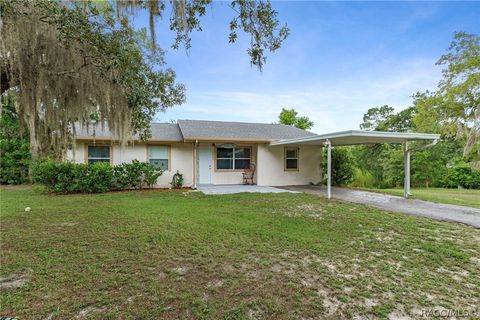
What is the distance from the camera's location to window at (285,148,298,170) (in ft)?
43.5

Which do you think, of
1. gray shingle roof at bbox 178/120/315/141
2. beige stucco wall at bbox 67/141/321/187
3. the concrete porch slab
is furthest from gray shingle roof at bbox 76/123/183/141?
the concrete porch slab

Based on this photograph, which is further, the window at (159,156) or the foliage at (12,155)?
the foliage at (12,155)

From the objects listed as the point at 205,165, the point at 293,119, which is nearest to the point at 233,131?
the point at 205,165

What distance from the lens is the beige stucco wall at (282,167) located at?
12.8 metres

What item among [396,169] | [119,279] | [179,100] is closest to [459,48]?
[396,169]

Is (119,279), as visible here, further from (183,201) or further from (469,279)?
(183,201)

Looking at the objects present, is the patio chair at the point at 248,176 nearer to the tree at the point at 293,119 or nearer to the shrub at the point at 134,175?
the shrub at the point at 134,175

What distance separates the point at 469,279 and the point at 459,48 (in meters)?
18.0

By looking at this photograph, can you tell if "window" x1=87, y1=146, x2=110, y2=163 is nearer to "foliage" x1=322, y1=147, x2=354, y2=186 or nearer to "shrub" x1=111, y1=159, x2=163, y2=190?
"shrub" x1=111, y1=159, x2=163, y2=190

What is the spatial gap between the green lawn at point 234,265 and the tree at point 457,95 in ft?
43.2

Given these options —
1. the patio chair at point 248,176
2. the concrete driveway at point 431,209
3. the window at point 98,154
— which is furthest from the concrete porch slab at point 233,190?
the window at point 98,154

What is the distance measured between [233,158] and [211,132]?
1.75 m

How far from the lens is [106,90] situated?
4574mm

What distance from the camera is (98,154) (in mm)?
11547
